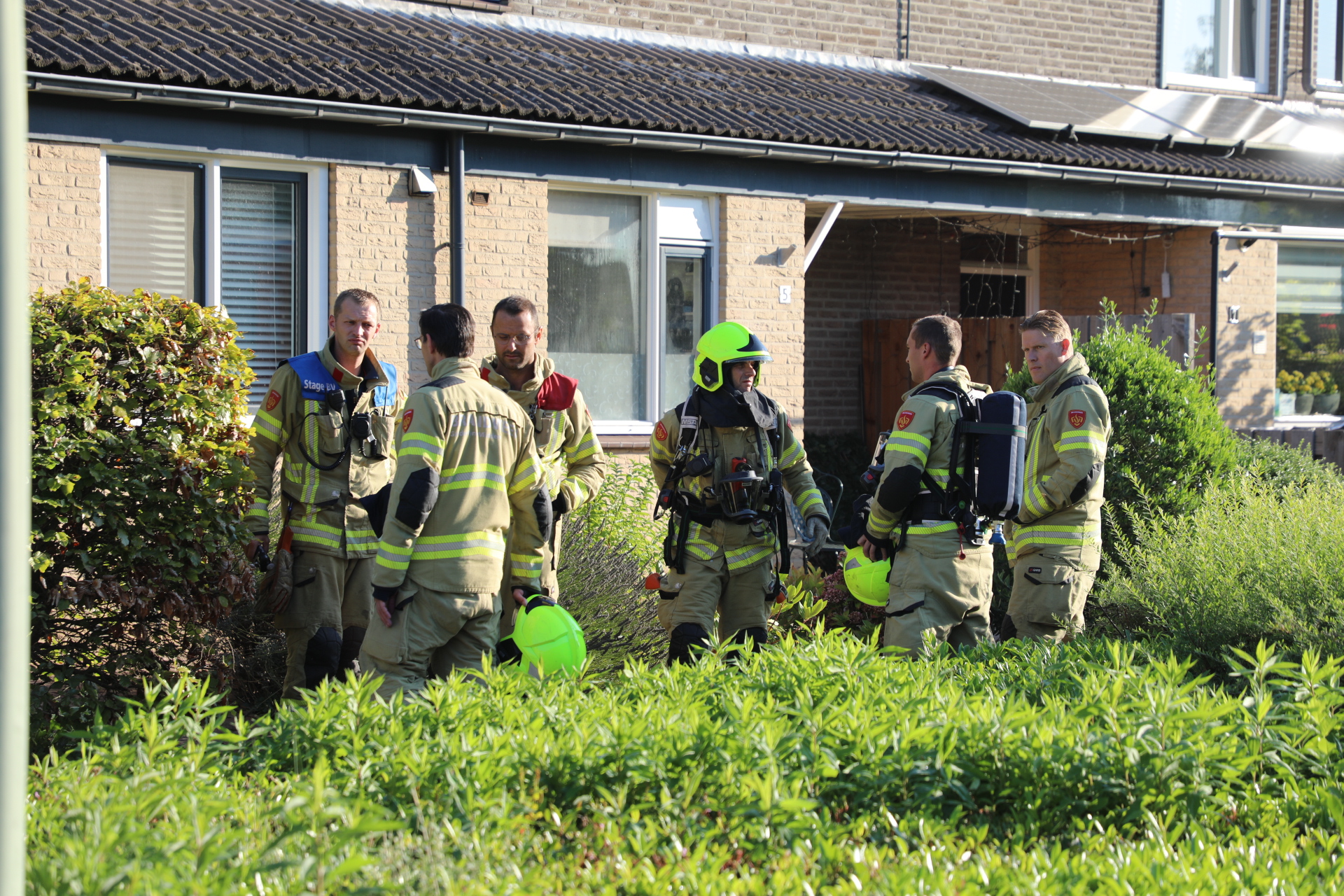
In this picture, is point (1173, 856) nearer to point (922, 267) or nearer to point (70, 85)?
point (70, 85)

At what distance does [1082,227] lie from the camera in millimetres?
14414

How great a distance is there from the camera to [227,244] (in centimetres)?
916

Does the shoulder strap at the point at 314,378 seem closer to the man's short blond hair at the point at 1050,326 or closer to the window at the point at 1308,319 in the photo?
the man's short blond hair at the point at 1050,326

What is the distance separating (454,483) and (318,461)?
3.40ft

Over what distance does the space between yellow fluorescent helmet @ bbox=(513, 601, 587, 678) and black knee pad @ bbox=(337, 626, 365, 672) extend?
1.19 metres

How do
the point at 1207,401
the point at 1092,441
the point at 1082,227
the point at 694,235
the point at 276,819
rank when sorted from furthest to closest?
the point at 1082,227, the point at 694,235, the point at 1207,401, the point at 1092,441, the point at 276,819

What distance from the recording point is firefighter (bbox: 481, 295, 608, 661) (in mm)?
5465

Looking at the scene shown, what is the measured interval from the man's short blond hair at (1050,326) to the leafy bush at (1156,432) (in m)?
2.01

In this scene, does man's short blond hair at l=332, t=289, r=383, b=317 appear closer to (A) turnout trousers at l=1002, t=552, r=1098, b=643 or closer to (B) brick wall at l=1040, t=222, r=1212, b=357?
(A) turnout trousers at l=1002, t=552, r=1098, b=643

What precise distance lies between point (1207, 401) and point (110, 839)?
7.51m

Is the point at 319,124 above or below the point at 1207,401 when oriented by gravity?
above

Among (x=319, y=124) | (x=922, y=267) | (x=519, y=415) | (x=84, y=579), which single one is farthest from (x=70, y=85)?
(x=922, y=267)

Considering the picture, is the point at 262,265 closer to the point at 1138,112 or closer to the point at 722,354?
the point at 722,354

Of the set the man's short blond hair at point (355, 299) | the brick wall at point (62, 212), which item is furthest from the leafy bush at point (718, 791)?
the brick wall at point (62, 212)
